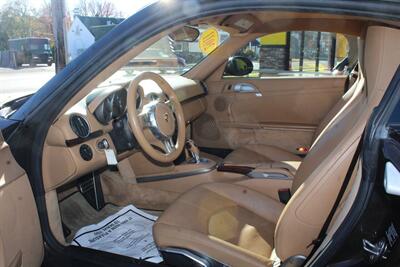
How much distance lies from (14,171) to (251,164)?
1.45 metres

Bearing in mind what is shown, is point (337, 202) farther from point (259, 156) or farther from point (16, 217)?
point (259, 156)

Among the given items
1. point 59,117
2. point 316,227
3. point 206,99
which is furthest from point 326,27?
point 59,117

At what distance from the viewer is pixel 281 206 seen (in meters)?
2.04

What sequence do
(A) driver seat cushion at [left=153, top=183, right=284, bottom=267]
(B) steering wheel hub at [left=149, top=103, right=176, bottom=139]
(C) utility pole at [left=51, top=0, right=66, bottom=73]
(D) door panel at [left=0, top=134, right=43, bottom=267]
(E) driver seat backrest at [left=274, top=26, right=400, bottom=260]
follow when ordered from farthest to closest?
(C) utility pole at [left=51, top=0, right=66, bottom=73]
(B) steering wheel hub at [left=149, top=103, right=176, bottom=139]
(A) driver seat cushion at [left=153, top=183, right=284, bottom=267]
(D) door panel at [left=0, top=134, right=43, bottom=267]
(E) driver seat backrest at [left=274, top=26, right=400, bottom=260]

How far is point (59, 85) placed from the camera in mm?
1556

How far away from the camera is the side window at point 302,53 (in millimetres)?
3285

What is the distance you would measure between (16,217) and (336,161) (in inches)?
44.0

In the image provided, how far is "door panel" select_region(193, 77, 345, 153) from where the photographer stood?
3.31 meters

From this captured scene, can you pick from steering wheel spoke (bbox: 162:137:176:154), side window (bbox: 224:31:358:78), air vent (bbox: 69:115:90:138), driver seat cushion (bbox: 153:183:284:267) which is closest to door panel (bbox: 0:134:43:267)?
air vent (bbox: 69:115:90:138)

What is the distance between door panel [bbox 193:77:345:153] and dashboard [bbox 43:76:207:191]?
1.28 meters

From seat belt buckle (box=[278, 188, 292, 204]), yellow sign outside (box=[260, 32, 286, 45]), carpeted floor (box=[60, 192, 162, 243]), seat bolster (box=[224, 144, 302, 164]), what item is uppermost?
yellow sign outside (box=[260, 32, 286, 45])

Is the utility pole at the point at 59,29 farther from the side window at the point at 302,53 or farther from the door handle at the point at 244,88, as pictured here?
the door handle at the point at 244,88

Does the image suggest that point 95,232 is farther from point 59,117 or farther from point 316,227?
point 316,227

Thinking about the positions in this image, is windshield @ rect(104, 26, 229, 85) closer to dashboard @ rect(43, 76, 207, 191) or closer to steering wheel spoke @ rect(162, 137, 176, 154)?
dashboard @ rect(43, 76, 207, 191)
